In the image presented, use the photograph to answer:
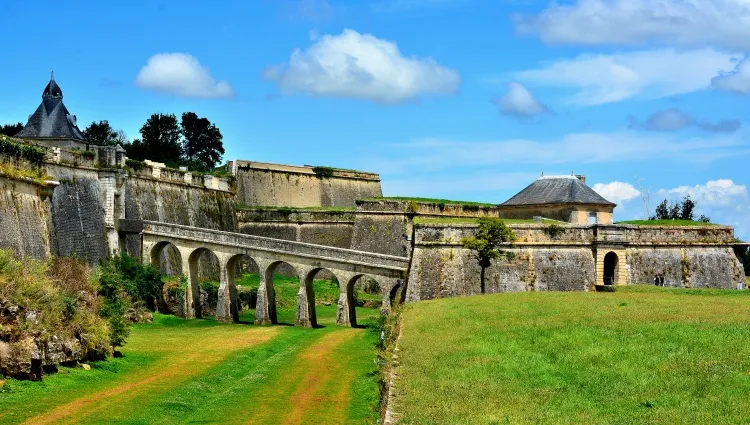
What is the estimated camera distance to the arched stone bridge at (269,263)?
183 ft

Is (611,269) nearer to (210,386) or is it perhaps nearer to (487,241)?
(487,241)

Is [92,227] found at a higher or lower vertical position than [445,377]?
higher

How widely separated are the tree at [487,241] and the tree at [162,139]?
1834 inches

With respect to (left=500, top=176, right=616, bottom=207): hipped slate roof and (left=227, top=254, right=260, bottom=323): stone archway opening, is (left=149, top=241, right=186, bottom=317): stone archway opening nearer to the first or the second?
(left=227, top=254, right=260, bottom=323): stone archway opening

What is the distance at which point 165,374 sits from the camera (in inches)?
1268

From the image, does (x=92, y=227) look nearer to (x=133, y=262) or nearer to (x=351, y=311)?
(x=133, y=262)

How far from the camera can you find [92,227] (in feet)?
186

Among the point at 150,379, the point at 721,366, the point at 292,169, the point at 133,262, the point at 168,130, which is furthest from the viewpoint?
the point at 168,130

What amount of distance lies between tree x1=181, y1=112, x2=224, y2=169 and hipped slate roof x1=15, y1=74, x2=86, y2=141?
24.7 m

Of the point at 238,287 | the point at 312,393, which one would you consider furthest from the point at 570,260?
the point at 312,393

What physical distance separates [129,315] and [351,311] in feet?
38.3

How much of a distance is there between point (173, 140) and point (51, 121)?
80.9ft

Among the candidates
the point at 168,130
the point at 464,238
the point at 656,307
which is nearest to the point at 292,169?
the point at 168,130

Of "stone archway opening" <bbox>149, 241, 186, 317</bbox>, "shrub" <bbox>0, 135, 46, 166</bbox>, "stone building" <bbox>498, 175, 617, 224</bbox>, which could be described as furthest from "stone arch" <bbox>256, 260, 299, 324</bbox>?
"stone building" <bbox>498, 175, 617, 224</bbox>
